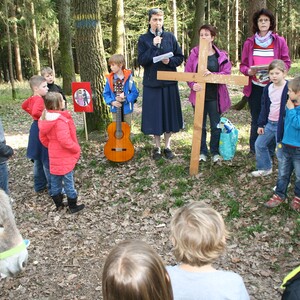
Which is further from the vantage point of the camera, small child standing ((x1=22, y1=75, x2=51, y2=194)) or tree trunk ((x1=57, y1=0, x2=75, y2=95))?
tree trunk ((x1=57, y1=0, x2=75, y2=95))

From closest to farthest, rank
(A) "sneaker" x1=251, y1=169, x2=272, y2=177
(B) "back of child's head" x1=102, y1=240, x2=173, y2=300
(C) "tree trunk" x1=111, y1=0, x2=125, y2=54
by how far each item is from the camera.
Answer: (B) "back of child's head" x1=102, y1=240, x2=173, y2=300 → (A) "sneaker" x1=251, y1=169, x2=272, y2=177 → (C) "tree trunk" x1=111, y1=0, x2=125, y2=54

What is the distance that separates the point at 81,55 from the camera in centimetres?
778

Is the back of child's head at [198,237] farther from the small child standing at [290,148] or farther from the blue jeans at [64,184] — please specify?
the blue jeans at [64,184]

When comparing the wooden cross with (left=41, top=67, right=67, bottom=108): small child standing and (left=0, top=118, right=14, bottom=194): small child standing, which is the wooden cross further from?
(left=0, top=118, right=14, bottom=194): small child standing

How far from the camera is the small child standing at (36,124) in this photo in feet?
19.1

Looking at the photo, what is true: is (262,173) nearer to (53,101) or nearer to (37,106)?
(53,101)

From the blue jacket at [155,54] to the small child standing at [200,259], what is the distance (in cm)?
440

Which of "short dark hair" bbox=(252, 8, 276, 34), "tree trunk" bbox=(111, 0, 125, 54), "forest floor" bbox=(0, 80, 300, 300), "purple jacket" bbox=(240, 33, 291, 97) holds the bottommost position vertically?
"forest floor" bbox=(0, 80, 300, 300)

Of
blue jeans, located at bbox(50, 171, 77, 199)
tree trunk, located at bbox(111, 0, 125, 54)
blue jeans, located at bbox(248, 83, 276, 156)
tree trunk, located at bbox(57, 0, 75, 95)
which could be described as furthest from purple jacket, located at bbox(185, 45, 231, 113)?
tree trunk, located at bbox(57, 0, 75, 95)

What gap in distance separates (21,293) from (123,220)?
1.80 metres

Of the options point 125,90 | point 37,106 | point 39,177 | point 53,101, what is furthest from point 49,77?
point 39,177

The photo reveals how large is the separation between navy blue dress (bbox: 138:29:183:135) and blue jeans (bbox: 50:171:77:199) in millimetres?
1814

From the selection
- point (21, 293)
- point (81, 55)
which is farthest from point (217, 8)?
point (21, 293)

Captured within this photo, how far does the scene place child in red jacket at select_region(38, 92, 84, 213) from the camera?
526cm
